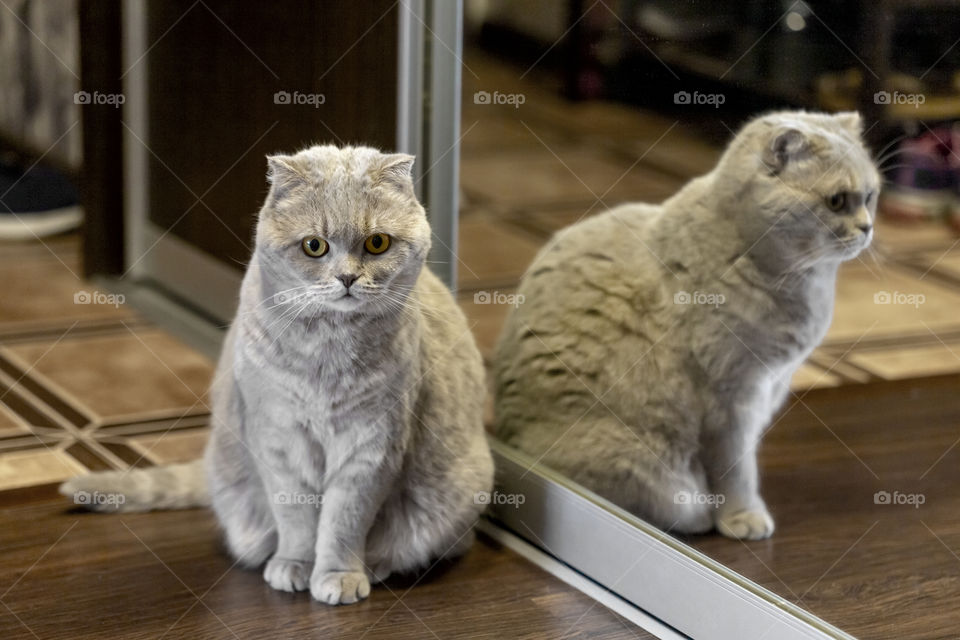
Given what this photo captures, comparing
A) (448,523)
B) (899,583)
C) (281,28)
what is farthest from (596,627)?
(281,28)

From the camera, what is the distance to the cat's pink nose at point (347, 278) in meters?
1.98

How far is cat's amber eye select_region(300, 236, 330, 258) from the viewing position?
201cm

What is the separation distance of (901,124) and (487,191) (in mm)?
1059

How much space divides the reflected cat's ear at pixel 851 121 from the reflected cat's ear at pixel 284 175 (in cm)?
85

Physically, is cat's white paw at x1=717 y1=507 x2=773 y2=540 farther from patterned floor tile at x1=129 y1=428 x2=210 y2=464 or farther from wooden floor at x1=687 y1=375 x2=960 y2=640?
patterned floor tile at x1=129 y1=428 x2=210 y2=464

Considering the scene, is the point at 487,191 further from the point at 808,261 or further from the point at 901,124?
the point at 901,124

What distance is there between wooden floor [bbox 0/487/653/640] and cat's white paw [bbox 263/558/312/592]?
0.05 feet

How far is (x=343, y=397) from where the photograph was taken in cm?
210

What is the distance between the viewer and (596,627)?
2.21 metres

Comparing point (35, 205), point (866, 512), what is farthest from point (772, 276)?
point (35, 205)

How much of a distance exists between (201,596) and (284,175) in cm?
72

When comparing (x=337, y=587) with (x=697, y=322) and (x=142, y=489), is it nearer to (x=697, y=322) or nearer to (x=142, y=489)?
(x=142, y=489)

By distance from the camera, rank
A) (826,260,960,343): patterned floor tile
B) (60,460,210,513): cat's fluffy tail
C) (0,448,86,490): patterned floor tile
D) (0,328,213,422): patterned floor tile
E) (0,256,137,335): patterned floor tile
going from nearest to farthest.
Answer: (826,260,960,343): patterned floor tile, (60,460,210,513): cat's fluffy tail, (0,448,86,490): patterned floor tile, (0,328,213,422): patterned floor tile, (0,256,137,335): patterned floor tile

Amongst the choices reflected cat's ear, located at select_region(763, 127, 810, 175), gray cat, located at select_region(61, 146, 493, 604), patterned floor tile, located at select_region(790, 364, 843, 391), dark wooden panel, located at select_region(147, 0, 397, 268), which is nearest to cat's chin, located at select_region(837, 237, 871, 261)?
reflected cat's ear, located at select_region(763, 127, 810, 175)
